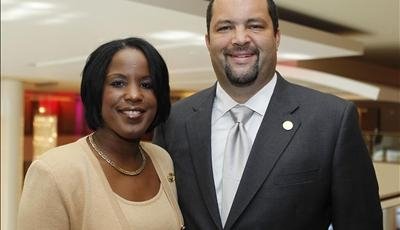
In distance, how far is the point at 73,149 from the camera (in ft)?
5.34

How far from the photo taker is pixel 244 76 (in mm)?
1781

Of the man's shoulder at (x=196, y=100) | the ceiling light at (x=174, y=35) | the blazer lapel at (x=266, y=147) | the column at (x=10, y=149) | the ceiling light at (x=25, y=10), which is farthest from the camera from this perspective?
the column at (x=10, y=149)

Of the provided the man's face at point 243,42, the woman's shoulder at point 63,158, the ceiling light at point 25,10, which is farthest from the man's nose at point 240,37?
the ceiling light at point 25,10

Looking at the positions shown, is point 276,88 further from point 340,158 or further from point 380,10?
point 380,10

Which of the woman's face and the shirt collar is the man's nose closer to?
the shirt collar

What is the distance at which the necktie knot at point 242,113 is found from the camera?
1.84m

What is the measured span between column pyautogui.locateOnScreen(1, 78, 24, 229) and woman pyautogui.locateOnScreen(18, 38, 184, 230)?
9068 mm

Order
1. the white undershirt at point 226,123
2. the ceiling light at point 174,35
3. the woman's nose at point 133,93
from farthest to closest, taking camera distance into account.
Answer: the ceiling light at point 174,35
the white undershirt at point 226,123
the woman's nose at point 133,93

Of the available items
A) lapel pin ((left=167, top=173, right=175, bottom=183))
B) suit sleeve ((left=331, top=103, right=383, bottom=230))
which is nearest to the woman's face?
lapel pin ((left=167, top=173, right=175, bottom=183))

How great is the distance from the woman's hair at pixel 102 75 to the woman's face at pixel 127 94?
0.02 metres

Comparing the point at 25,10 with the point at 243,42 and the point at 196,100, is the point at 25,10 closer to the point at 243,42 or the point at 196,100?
the point at 196,100

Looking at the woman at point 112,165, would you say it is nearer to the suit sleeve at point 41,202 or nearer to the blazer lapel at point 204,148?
the suit sleeve at point 41,202

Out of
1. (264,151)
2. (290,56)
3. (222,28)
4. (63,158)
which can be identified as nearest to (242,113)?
(264,151)

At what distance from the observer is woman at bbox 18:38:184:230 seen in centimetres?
149
